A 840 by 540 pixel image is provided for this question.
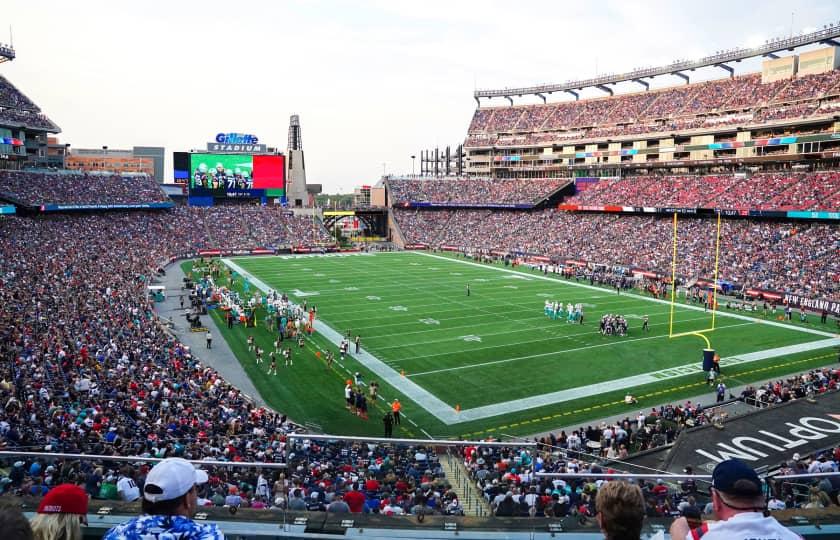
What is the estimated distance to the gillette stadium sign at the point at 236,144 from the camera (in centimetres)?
7119

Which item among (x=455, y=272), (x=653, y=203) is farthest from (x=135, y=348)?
(x=653, y=203)

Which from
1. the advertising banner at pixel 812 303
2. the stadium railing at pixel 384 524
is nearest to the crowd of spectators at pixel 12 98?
the stadium railing at pixel 384 524

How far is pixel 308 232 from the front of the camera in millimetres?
71125

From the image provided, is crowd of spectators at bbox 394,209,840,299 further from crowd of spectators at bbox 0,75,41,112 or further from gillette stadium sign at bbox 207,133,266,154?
crowd of spectators at bbox 0,75,41,112

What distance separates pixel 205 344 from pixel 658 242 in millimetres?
38473

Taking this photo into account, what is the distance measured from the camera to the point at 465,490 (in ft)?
30.1

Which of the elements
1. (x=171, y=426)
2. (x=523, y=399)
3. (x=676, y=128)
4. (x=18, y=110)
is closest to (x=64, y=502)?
(x=171, y=426)

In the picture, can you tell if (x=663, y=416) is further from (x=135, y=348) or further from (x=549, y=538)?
(x=135, y=348)

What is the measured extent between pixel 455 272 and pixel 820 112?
3233 centimetres

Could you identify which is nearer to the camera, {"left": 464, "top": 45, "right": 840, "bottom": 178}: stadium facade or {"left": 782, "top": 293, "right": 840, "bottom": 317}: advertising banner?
{"left": 782, "top": 293, "right": 840, "bottom": 317}: advertising banner

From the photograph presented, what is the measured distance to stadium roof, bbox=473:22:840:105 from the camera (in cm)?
5419

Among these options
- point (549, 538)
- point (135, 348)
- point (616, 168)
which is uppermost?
point (616, 168)

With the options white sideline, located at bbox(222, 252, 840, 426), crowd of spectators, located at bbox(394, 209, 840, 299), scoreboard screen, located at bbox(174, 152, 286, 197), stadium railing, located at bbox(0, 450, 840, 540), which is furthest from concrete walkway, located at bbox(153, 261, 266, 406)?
crowd of spectators, located at bbox(394, 209, 840, 299)

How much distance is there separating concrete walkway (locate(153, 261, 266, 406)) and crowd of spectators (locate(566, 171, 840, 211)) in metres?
41.2
